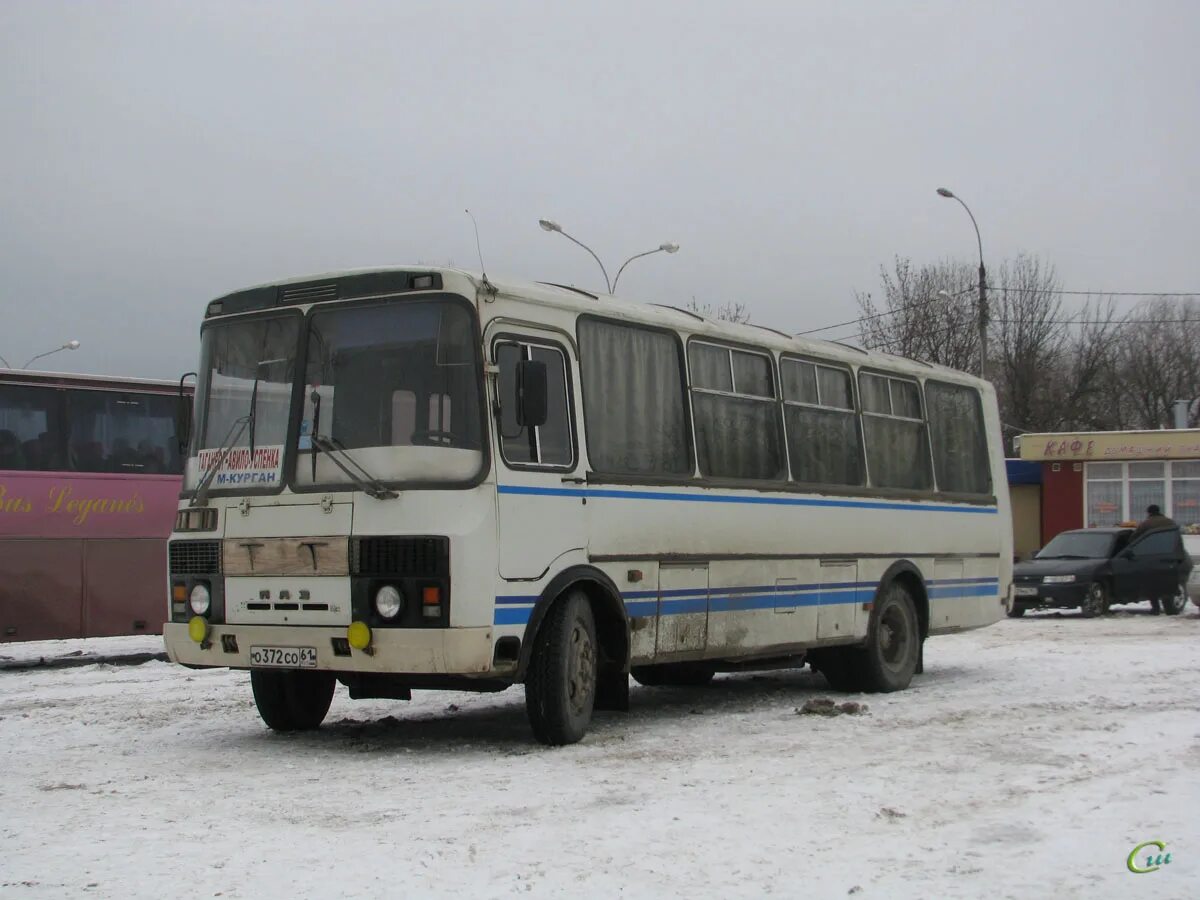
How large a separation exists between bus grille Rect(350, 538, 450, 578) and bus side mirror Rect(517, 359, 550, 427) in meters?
0.95

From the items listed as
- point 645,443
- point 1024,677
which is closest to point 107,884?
point 645,443

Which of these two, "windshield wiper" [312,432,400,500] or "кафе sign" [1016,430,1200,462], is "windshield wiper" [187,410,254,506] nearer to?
"windshield wiper" [312,432,400,500]

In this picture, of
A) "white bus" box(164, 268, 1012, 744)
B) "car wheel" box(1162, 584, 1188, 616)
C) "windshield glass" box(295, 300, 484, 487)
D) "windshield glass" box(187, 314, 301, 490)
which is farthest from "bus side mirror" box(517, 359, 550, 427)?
"car wheel" box(1162, 584, 1188, 616)

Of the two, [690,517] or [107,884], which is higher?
[690,517]

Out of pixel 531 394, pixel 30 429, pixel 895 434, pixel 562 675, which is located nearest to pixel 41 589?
pixel 30 429

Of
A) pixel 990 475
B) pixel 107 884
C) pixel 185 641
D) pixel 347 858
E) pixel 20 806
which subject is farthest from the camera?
pixel 990 475

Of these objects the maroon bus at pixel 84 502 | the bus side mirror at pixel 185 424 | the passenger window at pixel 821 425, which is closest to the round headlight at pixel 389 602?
the bus side mirror at pixel 185 424

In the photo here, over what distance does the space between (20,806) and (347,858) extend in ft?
7.97

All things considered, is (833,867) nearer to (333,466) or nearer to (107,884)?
(107,884)

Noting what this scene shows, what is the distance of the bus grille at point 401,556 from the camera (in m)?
9.36

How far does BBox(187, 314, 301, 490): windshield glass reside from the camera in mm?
10227

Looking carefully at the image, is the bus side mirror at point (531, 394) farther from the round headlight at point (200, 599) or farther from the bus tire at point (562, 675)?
the round headlight at point (200, 599)

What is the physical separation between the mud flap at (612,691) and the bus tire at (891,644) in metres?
3.72

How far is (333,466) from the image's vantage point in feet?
32.3
